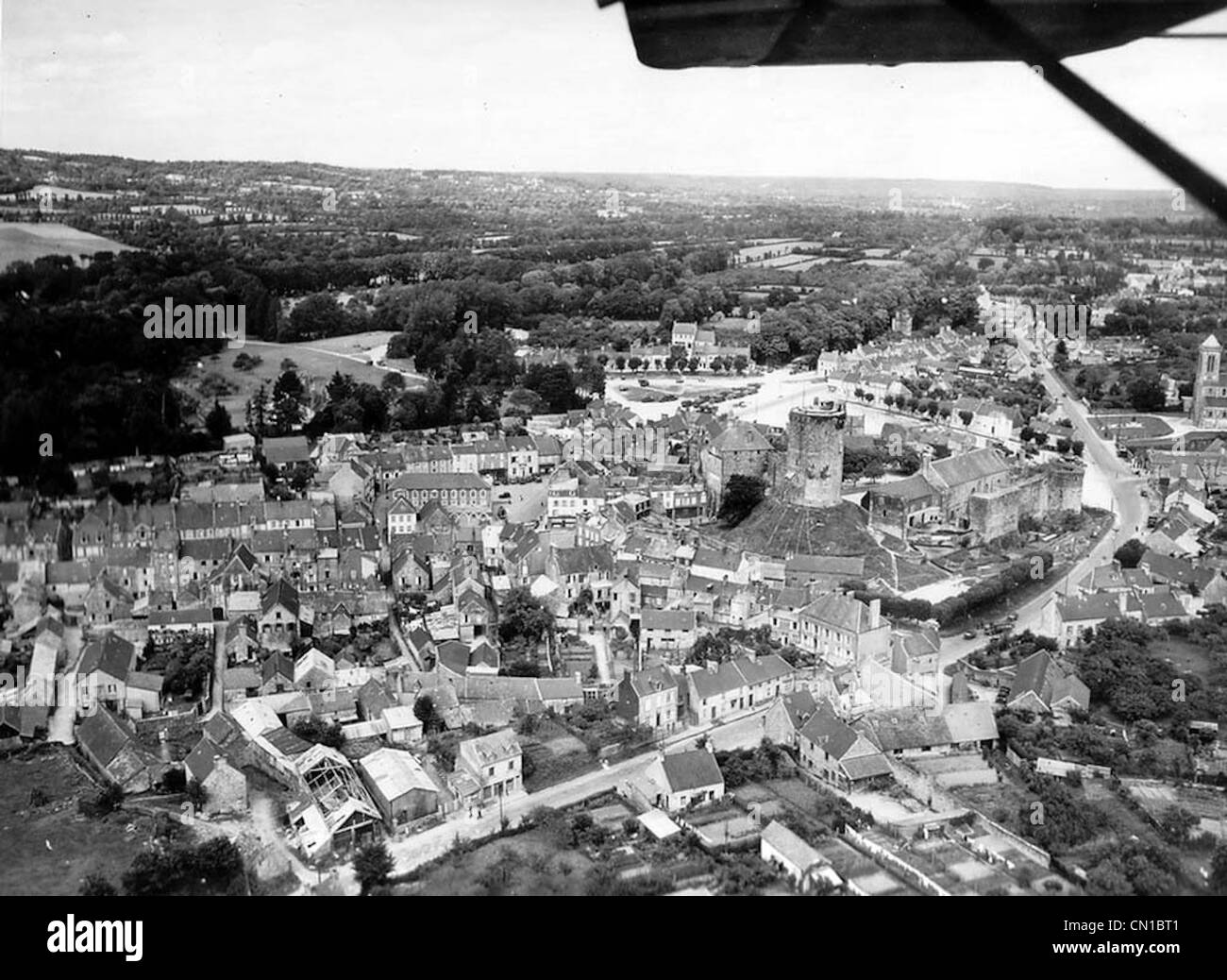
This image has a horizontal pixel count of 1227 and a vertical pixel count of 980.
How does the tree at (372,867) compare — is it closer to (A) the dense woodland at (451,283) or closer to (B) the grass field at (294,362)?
(A) the dense woodland at (451,283)

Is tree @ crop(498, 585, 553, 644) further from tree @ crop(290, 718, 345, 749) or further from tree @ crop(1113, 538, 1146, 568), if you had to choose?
tree @ crop(1113, 538, 1146, 568)

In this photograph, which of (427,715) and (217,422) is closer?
(427,715)

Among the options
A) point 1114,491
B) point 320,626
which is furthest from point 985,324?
point 320,626

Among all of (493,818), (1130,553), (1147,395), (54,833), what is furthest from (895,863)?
(1147,395)

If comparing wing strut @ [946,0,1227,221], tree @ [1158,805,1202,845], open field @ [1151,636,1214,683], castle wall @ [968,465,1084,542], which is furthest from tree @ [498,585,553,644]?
wing strut @ [946,0,1227,221]

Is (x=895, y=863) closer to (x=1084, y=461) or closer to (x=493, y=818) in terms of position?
(x=493, y=818)

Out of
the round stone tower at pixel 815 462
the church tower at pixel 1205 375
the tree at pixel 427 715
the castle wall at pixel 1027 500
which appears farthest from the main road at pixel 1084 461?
the tree at pixel 427 715

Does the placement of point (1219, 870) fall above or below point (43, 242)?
below
